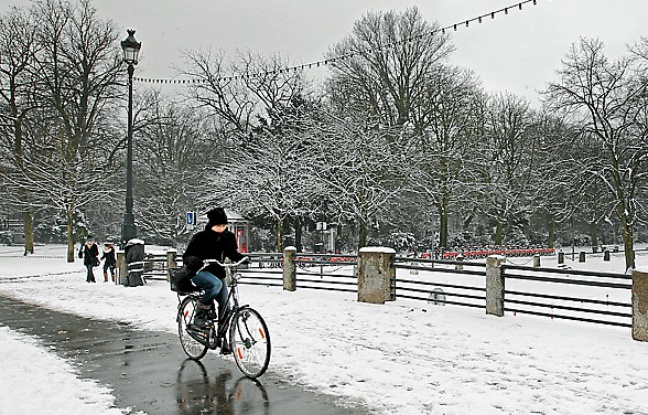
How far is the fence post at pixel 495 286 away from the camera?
37.4ft

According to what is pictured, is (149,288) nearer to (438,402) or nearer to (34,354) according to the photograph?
(34,354)

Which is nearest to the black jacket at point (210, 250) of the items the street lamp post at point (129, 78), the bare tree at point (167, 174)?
the street lamp post at point (129, 78)

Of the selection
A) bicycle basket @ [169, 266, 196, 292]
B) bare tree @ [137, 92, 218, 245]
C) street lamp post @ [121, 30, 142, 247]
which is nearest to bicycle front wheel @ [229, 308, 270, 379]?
bicycle basket @ [169, 266, 196, 292]

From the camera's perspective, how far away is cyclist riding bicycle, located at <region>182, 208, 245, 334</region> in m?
7.59

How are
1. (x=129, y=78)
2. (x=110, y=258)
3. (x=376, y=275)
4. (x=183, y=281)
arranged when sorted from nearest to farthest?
(x=183, y=281)
(x=376, y=275)
(x=129, y=78)
(x=110, y=258)

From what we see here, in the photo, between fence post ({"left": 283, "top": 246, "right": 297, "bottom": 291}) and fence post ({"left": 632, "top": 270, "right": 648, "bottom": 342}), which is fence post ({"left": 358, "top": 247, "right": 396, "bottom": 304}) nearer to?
fence post ({"left": 283, "top": 246, "right": 297, "bottom": 291})

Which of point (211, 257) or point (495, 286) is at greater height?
point (211, 257)

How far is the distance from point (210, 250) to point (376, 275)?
241 inches

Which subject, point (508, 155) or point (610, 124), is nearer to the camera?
point (610, 124)

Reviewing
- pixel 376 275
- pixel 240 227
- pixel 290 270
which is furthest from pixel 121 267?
pixel 240 227

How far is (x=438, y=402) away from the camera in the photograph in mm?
6211

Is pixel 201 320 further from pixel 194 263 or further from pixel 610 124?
pixel 610 124

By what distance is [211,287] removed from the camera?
7598 mm

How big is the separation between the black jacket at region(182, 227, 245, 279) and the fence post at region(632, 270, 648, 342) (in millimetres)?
5855
